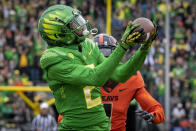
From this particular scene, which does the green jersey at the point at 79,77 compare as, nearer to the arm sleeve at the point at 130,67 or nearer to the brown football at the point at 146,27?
the arm sleeve at the point at 130,67

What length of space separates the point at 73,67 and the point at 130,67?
46 centimetres

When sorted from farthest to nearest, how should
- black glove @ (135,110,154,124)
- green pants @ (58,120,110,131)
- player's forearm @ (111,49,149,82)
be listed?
black glove @ (135,110,154,124), green pants @ (58,120,110,131), player's forearm @ (111,49,149,82)

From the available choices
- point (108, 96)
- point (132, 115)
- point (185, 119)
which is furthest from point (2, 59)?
point (108, 96)

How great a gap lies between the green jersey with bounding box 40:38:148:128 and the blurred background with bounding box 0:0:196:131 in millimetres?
5732

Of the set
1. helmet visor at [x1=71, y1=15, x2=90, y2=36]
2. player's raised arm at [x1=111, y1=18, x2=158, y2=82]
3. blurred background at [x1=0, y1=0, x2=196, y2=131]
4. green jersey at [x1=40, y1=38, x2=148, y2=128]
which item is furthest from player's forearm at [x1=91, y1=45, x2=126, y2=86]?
blurred background at [x1=0, y1=0, x2=196, y2=131]

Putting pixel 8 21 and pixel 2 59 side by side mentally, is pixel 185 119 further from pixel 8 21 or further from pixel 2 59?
pixel 8 21

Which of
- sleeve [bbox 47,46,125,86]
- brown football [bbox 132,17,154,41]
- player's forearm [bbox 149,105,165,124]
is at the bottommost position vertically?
player's forearm [bbox 149,105,165,124]

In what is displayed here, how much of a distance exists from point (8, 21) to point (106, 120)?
11178 mm

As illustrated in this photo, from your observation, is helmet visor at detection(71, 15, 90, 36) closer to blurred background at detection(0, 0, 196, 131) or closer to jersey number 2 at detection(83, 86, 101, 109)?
jersey number 2 at detection(83, 86, 101, 109)

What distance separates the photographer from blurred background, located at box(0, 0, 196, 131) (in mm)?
11789

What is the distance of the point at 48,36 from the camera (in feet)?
12.8

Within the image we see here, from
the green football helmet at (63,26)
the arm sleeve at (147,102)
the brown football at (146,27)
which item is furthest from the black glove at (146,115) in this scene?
the brown football at (146,27)

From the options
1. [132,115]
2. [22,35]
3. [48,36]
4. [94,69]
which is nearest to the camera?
[94,69]

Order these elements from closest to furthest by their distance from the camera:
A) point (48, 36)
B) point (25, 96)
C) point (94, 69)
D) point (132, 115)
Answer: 1. point (94, 69)
2. point (48, 36)
3. point (132, 115)
4. point (25, 96)
